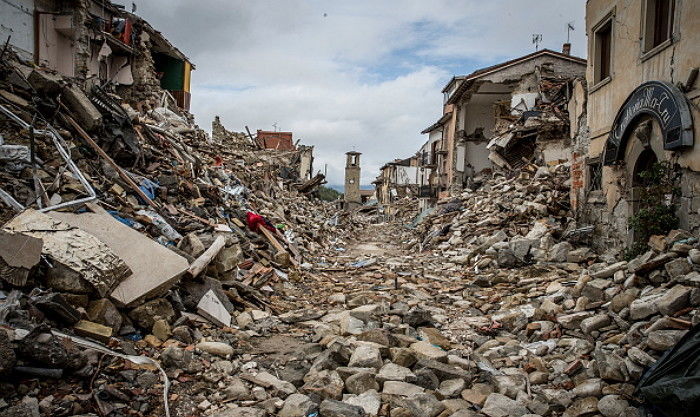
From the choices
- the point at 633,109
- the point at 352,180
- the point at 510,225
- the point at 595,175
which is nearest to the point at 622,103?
the point at 633,109

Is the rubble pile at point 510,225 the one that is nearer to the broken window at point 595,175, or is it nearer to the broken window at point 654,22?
the broken window at point 595,175

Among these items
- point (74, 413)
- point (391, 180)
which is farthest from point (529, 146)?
point (391, 180)

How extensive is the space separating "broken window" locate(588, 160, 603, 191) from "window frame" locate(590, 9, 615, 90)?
1.59 meters

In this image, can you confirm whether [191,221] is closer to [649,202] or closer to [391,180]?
[649,202]

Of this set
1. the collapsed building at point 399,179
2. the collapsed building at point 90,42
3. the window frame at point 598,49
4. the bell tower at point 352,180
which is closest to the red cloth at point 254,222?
the collapsed building at point 90,42

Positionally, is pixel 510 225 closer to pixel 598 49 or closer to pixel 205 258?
pixel 598 49

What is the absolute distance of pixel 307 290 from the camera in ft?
27.7

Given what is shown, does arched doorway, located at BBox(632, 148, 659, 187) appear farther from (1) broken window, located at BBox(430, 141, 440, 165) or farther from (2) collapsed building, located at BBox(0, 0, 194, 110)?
(1) broken window, located at BBox(430, 141, 440, 165)

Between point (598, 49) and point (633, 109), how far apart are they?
2.51m

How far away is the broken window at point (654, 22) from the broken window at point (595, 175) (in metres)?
2.57

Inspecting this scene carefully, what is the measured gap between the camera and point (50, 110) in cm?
727

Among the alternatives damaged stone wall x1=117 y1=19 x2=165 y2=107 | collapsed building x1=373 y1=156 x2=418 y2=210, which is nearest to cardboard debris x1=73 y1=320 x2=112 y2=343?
damaged stone wall x1=117 y1=19 x2=165 y2=107

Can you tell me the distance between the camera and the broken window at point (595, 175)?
8.72 m

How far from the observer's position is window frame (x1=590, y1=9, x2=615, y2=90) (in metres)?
8.02
